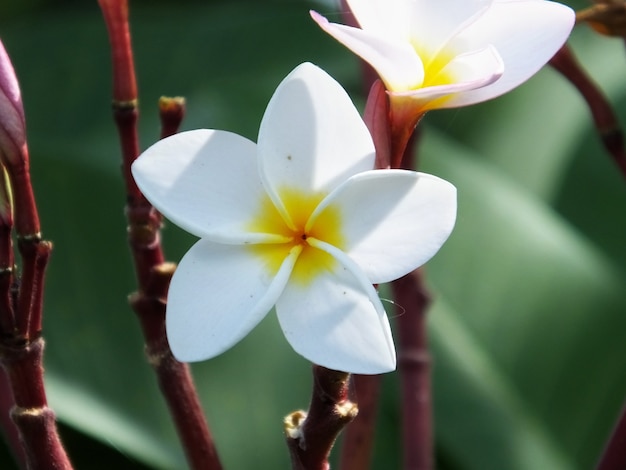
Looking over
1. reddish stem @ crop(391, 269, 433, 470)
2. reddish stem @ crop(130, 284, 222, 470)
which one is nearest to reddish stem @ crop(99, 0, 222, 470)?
reddish stem @ crop(130, 284, 222, 470)

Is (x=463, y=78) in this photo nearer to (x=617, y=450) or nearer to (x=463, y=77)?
(x=463, y=77)

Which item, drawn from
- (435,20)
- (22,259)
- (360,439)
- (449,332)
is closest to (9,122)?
(22,259)

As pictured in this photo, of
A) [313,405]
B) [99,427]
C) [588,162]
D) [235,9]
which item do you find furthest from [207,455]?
[235,9]

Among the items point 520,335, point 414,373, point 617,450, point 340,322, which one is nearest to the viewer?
point 340,322

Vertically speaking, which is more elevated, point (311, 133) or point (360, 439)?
point (311, 133)

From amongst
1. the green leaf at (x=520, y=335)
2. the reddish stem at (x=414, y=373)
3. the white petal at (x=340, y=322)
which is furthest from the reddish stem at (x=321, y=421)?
the green leaf at (x=520, y=335)

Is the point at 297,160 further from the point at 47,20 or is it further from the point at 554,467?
the point at 47,20
